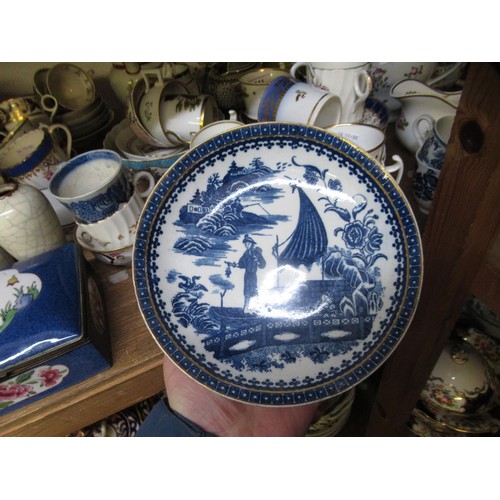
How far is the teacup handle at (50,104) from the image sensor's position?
2.11ft

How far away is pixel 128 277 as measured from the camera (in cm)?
56

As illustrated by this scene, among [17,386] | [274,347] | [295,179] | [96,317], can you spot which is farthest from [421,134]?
[17,386]

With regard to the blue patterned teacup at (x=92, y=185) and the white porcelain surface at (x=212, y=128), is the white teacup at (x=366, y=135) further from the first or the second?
the blue patterned teacup at (x=92, y=185)

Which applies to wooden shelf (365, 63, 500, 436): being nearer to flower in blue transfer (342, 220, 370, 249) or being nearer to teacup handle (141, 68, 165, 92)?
flower in blue transfer (342, 220, 370, 249)

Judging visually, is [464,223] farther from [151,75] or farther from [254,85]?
[151,75]

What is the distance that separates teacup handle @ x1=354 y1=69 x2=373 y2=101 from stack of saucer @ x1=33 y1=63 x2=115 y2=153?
45 cm

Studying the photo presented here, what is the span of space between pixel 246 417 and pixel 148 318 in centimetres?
22

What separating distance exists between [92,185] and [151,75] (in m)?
0.26

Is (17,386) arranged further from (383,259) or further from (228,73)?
(228,73)

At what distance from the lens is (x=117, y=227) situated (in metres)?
0.51

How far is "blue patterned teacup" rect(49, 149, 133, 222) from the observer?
0.47 meters

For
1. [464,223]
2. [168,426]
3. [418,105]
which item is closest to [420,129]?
[418,105]

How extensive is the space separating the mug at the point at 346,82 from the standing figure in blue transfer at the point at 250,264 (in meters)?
0.26

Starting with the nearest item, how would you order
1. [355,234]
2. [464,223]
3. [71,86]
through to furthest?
[464,223] → [355,234] → [71,86]
